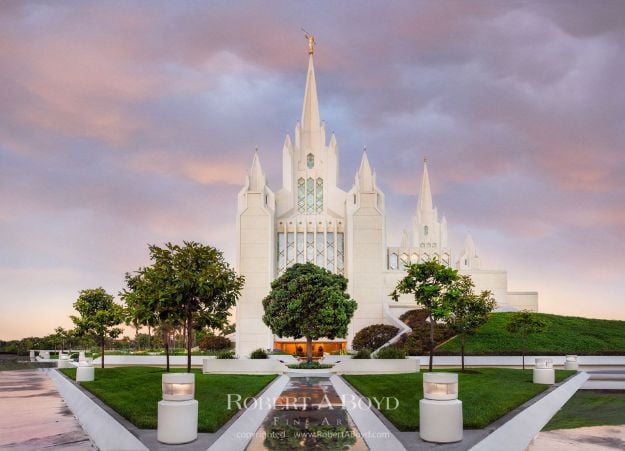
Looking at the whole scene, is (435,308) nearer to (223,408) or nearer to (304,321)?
(304,321)

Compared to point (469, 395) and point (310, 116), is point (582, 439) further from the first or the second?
point (310, 116)

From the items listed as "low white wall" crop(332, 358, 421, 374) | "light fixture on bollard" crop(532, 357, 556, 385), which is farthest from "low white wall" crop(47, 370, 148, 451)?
"light fixture on bollard" crop(532, 357, 556, 385)

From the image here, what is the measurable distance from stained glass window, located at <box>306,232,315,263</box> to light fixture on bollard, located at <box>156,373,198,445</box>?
65928 millimetres

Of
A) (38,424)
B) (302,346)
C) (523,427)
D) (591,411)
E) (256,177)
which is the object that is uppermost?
(256,177)

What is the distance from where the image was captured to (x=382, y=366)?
3184 centimetres

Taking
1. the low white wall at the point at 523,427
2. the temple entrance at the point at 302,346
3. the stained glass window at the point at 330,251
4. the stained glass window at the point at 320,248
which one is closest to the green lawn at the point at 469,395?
the low white wall at the point at 523,427

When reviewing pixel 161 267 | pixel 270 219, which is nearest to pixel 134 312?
pixel 161 267

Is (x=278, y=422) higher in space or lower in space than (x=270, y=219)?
lower

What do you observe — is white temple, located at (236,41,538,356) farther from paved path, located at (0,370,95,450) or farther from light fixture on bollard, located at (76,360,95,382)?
paved path, located at (0,370,95,450)

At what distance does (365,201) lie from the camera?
75375 mm

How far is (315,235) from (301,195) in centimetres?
705

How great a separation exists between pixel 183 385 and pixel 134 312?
16744mm

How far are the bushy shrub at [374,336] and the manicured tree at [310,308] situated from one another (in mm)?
21281

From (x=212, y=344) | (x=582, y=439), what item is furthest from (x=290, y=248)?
(x=582, y=439)
